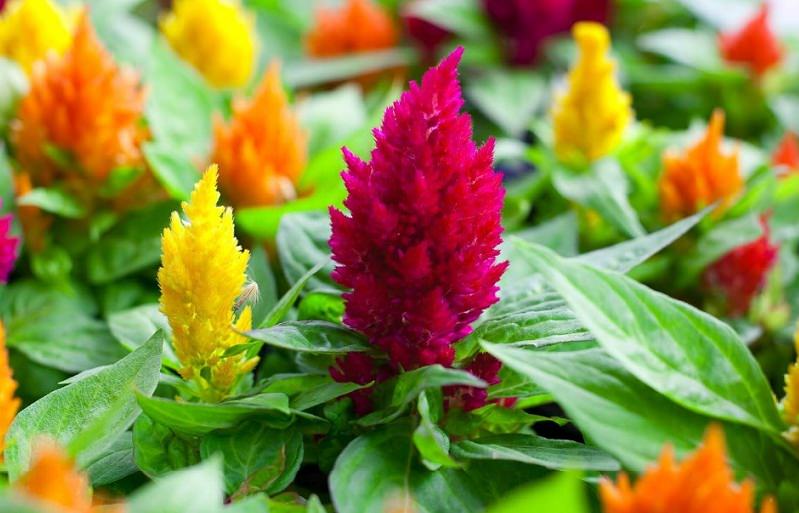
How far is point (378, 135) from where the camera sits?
80 cm

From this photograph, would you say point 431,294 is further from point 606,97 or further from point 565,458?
point 606,97

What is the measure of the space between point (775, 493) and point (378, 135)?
1.39ft

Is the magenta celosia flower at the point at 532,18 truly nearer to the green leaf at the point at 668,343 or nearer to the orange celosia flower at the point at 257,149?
the orange celosia flower at the point at 257,149

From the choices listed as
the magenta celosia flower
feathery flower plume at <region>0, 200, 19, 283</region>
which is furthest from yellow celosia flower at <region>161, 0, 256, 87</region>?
feathery flower plume at <region>0, 200, 19, 283</region>

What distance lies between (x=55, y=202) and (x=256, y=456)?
1.78ft

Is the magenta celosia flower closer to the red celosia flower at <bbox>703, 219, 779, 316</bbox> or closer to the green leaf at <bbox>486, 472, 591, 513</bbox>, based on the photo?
the red celosia flower at <bbox>703, 219, 779, 316</bbox>

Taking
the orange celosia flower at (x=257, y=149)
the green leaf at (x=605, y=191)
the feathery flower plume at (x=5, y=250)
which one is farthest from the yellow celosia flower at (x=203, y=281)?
the green leaf at (x=605, y=191)

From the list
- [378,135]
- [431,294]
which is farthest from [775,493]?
[378,135]

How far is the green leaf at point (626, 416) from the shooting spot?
709mm

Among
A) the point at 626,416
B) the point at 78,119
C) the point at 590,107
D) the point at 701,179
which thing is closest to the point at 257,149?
the point at 78,119

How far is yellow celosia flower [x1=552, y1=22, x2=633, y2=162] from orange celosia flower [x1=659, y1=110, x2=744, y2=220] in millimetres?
112

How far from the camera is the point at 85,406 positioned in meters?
0.82

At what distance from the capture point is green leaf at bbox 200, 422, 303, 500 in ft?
2.64

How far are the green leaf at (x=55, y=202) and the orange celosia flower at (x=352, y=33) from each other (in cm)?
78
